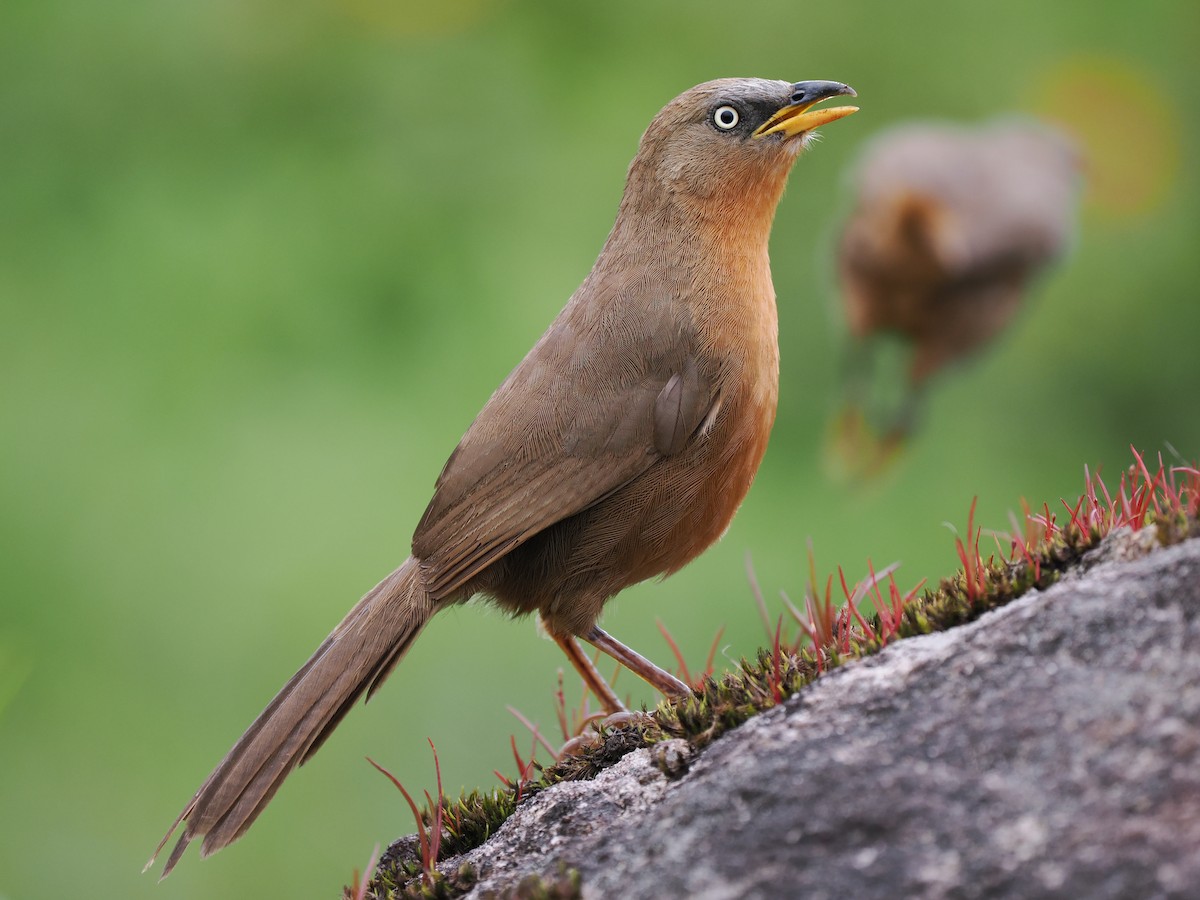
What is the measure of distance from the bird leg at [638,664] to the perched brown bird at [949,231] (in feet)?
11.0

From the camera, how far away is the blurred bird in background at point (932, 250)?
20.9 ft

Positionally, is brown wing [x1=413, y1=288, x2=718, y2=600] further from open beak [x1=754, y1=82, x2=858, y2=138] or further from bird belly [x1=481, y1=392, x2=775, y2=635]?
open beak [x1=754, y1=82, x2=858, y2=138]

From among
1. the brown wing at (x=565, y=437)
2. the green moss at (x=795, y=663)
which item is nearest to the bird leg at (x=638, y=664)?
the green moss at (x=795, y=663)

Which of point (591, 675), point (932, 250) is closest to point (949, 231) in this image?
point (932, 250)

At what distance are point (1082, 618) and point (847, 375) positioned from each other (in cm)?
438

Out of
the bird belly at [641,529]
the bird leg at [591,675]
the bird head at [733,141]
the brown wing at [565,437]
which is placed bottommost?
the bird leg at [591,675]

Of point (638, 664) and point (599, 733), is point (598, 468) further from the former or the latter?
point (599, 733)

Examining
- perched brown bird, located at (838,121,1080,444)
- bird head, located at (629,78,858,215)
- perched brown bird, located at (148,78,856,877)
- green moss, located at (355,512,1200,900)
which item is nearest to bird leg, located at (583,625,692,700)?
perched brown bird, located at (148,78,856,877)

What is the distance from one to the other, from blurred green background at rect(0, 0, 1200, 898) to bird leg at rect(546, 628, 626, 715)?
1.33 meters

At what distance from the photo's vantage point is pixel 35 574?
18.6 ft

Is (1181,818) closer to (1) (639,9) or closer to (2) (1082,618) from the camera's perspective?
(2) (1082,618)

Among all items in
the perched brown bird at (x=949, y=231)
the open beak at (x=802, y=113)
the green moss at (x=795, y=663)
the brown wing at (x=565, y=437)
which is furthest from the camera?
the perched brown bird at (x=949, y=231)

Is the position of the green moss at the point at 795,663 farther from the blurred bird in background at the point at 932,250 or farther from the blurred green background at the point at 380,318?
the blurred bird in background at the point at 932,250

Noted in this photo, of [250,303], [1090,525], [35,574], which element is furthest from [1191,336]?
[35,574]
